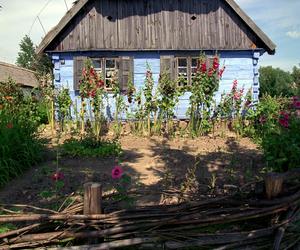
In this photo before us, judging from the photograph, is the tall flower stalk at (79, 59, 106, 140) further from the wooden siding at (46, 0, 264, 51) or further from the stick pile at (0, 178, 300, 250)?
the stick pile at (0, 178, 300, 250)

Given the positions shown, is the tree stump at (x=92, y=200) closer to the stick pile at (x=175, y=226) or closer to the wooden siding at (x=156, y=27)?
the stick pile at (x=175, y=226)

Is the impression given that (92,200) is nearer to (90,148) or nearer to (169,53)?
(90,148)

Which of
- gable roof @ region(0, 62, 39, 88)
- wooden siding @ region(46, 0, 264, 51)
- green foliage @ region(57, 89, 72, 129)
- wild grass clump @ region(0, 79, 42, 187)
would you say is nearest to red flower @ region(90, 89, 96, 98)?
green foliage @ region(57, 89, 72, 129)

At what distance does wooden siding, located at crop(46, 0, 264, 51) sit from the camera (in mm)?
12516

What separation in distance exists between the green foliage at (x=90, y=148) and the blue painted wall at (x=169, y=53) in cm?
485

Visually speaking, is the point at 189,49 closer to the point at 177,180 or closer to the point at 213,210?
the point at 177,180

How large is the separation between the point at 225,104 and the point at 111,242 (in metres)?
8.53

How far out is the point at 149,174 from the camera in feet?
19.6

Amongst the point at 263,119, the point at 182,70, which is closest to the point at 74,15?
the point at 182,70

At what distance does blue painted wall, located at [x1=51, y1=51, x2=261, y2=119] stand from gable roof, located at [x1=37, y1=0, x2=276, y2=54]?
0.50 meters

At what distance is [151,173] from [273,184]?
116 inches

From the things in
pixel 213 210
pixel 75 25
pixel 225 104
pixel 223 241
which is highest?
pixel 75 25

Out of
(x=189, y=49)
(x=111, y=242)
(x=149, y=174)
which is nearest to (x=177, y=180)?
(x=149, y=174)

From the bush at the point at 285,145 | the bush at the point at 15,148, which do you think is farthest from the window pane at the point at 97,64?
the bush at the point at 285,145
